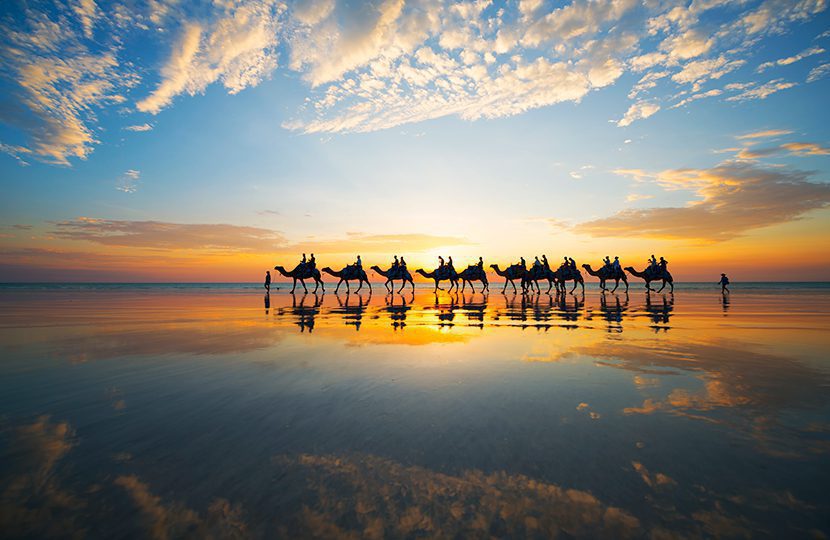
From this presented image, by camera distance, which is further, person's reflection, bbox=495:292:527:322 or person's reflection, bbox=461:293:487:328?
person's reflection, bbox=495:292:527:322

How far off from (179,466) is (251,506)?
3.06ft

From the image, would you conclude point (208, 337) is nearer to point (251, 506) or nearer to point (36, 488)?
point (36, 488)

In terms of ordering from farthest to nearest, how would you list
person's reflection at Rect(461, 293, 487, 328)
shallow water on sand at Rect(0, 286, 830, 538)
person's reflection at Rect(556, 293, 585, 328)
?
person's reflection at Rect(556, 293, 585, 328)
person's reflection at Rect(461, 293, 487, 328)
shallow water on sand at Rect(0, 286, 830, 538)

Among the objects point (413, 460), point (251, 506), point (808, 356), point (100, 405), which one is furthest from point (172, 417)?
point (808, 356)

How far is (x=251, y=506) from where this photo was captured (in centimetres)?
222

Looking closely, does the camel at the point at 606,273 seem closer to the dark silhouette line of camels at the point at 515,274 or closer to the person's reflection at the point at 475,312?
the dark silhouette line of camels at the point at 515,274

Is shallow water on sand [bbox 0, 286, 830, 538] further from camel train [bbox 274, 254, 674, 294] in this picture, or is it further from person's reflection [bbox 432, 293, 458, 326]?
camel train [bbox 274, 254, 674, 294]

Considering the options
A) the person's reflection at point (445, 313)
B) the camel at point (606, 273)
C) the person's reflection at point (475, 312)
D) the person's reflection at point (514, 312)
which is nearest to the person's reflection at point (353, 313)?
the person's reflection at point (445, 313)

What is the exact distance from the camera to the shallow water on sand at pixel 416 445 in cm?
210

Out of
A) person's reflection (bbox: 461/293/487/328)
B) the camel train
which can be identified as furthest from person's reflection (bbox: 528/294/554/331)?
the camel train

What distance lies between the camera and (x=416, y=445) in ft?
10.1

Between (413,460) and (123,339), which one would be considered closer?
(413,460)

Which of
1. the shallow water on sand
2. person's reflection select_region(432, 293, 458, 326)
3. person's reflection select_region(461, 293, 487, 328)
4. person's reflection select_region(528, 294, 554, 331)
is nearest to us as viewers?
the shallow water on sand

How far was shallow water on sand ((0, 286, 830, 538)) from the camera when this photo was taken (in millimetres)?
2102
